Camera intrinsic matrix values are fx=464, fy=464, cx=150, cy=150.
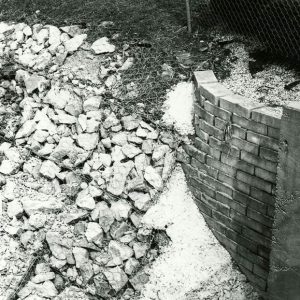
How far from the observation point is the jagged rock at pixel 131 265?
184 inches

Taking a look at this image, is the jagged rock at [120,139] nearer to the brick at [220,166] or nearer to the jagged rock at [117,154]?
the jagged rock at [117,154]

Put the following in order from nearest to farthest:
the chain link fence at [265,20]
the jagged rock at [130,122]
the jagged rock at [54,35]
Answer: the jagged rock at [130,122], the chain link fence at [265,20], the jagged rock at [54,35]

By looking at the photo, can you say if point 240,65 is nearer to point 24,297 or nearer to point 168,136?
point 168,136

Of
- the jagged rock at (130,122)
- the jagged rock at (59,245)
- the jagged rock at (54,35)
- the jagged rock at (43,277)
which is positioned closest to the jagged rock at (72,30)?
the jagged rock at (54,35)

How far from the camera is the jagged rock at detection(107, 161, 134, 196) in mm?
4883

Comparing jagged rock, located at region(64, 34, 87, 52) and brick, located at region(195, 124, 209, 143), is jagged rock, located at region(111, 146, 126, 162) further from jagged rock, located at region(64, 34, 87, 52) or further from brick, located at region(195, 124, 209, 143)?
jagged rock, located at region(64, 34, 87, 52)

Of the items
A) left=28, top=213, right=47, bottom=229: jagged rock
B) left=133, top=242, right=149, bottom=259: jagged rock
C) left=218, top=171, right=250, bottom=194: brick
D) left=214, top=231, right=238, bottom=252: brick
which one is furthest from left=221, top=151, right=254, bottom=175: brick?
left=28, top=213, right=47, bottom=229: jagged rock

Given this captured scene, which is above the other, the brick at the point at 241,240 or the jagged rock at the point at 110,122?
the jagged rock at the point at 110,122

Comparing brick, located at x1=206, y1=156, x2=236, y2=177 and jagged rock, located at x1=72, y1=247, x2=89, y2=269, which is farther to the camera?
jagged rock, located at x1=72, y1=247, x2=89, y2=269

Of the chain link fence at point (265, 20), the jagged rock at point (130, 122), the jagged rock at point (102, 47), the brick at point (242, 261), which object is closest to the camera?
the brick at point (242, 261)

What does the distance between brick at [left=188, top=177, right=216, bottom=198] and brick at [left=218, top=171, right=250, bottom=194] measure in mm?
184

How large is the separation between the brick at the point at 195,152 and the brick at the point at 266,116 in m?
0.82

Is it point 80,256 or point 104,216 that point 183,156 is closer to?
point 104,216

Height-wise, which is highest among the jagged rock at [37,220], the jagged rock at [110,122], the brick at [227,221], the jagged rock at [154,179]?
the jagged rock at [110,122]
